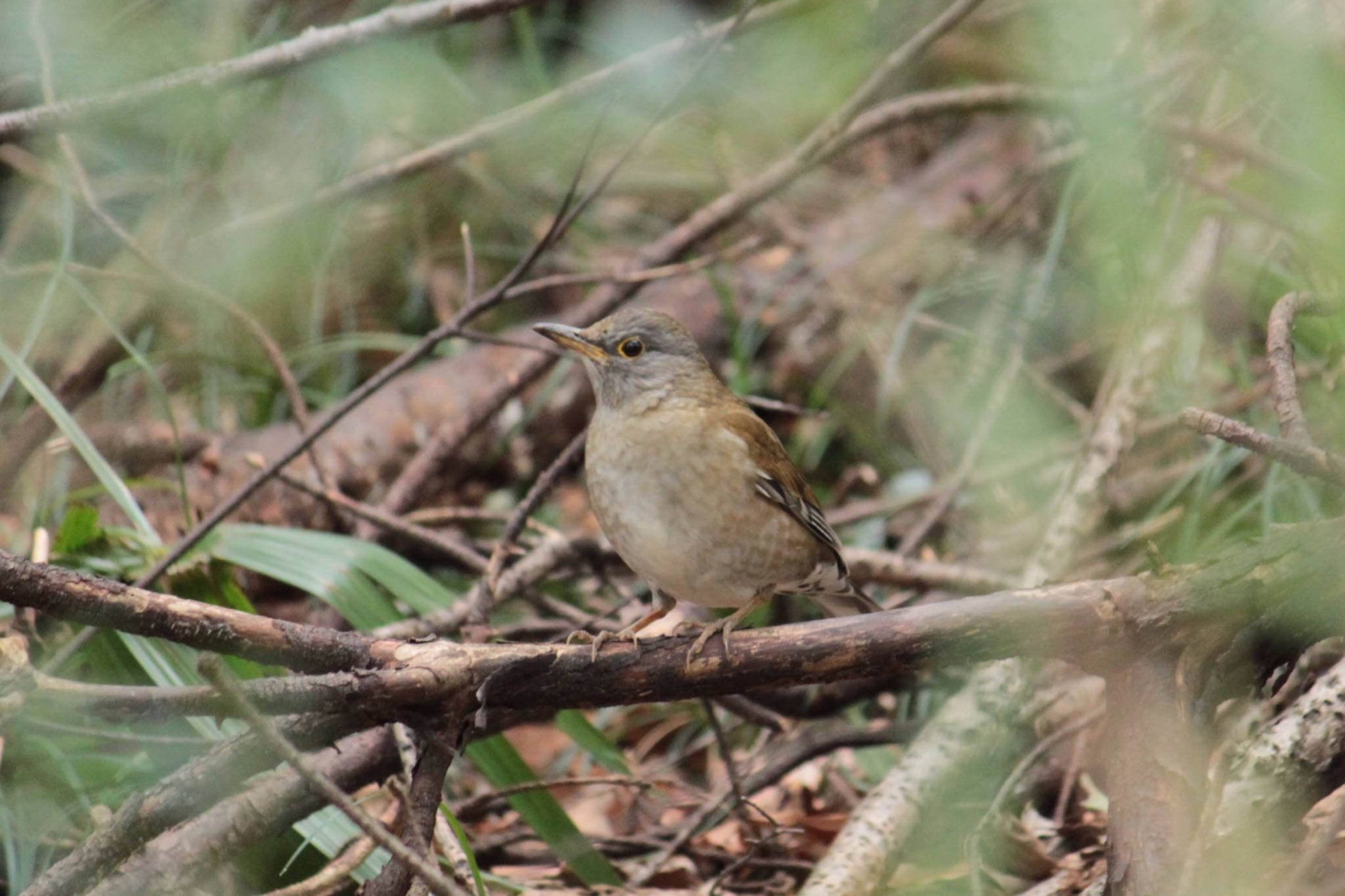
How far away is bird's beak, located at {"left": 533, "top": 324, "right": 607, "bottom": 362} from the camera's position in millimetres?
4273

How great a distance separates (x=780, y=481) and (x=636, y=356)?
0.71m

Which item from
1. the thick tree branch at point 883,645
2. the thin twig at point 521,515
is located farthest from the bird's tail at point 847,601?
the thick tree branch at point 883,645

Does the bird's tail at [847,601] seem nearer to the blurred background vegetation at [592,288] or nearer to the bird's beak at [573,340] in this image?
the blurred background vegetation at [592,288]

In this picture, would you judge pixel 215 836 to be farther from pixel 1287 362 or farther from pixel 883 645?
pixel 1287 362

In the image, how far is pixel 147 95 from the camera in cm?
370

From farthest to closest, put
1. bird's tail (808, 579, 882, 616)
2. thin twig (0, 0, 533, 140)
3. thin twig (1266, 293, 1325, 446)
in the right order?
1. bird's tail (808, 579, 882, 616)
2. thin twig (0, 0, 533, 140)
3. thin twig (1266, 293, 1325, 446)

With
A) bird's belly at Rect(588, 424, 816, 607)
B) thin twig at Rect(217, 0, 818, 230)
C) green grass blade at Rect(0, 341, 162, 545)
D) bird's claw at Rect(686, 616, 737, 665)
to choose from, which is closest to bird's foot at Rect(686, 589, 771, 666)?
bird's claw at Rect(686, 616, 737, 665)

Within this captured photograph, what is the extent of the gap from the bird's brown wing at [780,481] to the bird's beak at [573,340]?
0.53m

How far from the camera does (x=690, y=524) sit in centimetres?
373

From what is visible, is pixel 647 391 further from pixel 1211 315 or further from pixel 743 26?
pixel 1211 315

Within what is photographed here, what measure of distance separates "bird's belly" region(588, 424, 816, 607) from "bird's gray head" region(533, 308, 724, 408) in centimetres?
40

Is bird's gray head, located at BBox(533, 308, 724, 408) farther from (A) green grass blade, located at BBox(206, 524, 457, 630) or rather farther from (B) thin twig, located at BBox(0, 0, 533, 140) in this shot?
(B) thin twig, located at BBox(0, 0, 533, 140)

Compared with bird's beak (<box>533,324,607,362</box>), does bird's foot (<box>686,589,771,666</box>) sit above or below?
Answer: below

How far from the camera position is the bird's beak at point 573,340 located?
14.0 ft
